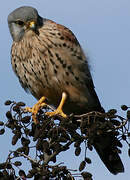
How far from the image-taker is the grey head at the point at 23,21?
6012mm

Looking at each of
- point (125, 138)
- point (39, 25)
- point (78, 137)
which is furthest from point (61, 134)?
point (39, 25)

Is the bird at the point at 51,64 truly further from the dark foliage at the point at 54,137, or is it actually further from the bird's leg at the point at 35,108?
the dark foliage at the point at 54,137

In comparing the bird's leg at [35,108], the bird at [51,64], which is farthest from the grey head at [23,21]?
the bird's leg at [35,108]

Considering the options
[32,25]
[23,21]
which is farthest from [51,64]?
[23,21]

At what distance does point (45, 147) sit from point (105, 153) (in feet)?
8.47

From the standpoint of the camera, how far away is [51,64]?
5.87m

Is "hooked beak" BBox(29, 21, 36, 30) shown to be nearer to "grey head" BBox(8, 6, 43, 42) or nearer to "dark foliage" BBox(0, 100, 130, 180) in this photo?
"grey head" BBox(8, 6, 43, 42)

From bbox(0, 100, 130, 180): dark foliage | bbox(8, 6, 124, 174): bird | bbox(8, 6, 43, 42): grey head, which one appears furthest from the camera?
bbox(8, 6, 43, 42): grey head

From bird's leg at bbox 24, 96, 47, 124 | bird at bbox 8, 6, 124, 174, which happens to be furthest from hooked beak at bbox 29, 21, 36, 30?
bird's leg at bbox 24, 96, 47, 124

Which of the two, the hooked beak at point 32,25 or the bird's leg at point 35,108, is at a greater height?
the hooked beak at point 32,25

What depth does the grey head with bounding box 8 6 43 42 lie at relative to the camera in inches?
237

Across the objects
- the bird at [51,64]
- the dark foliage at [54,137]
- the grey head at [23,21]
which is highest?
the grey head at [23,21]

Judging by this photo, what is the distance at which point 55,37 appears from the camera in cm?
604

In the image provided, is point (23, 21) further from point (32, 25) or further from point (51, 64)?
point (51, 64)
